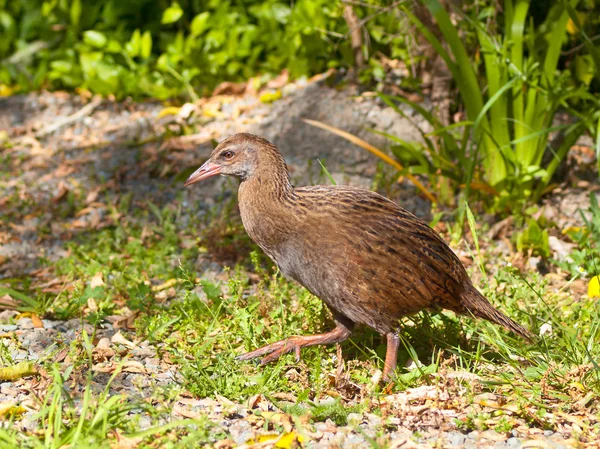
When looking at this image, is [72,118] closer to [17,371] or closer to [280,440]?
[17,371]

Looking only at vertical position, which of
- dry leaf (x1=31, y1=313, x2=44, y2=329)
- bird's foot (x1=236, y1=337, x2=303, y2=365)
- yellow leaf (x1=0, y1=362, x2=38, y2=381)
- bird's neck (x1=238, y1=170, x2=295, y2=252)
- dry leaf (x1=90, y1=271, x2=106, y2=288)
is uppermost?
bird's neck (x1=238, y1=170, x2=295, y2=252)

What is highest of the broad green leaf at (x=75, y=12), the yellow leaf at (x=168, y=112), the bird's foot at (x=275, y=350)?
the broad green leaf at (x=75, y=12)

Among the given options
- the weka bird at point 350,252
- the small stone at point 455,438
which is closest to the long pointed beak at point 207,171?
the weka bird at point 350,252

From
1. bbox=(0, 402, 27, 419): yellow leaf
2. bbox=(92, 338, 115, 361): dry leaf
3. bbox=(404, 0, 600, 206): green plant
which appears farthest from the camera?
bbox=(404, 0, 600, 206): green plant

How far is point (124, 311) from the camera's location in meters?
5.02

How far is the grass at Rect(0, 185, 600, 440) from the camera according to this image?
357 cm

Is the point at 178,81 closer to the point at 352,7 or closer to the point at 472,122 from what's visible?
the point at 352,7

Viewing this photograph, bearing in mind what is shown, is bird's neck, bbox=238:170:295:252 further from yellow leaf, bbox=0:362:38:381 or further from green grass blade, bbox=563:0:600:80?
green grass blade, bbox=563:0:600:80

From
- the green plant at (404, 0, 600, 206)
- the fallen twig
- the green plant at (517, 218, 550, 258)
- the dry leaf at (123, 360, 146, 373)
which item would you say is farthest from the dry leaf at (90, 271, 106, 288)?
the fallen twig

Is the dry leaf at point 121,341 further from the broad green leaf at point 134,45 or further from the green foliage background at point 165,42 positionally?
the broad green leaf at point 134,45

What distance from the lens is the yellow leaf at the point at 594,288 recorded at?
490 centimetres

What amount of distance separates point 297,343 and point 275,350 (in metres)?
0.11

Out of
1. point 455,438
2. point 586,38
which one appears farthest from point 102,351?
point 586,38

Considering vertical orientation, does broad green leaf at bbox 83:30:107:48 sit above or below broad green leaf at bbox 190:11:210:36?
below
